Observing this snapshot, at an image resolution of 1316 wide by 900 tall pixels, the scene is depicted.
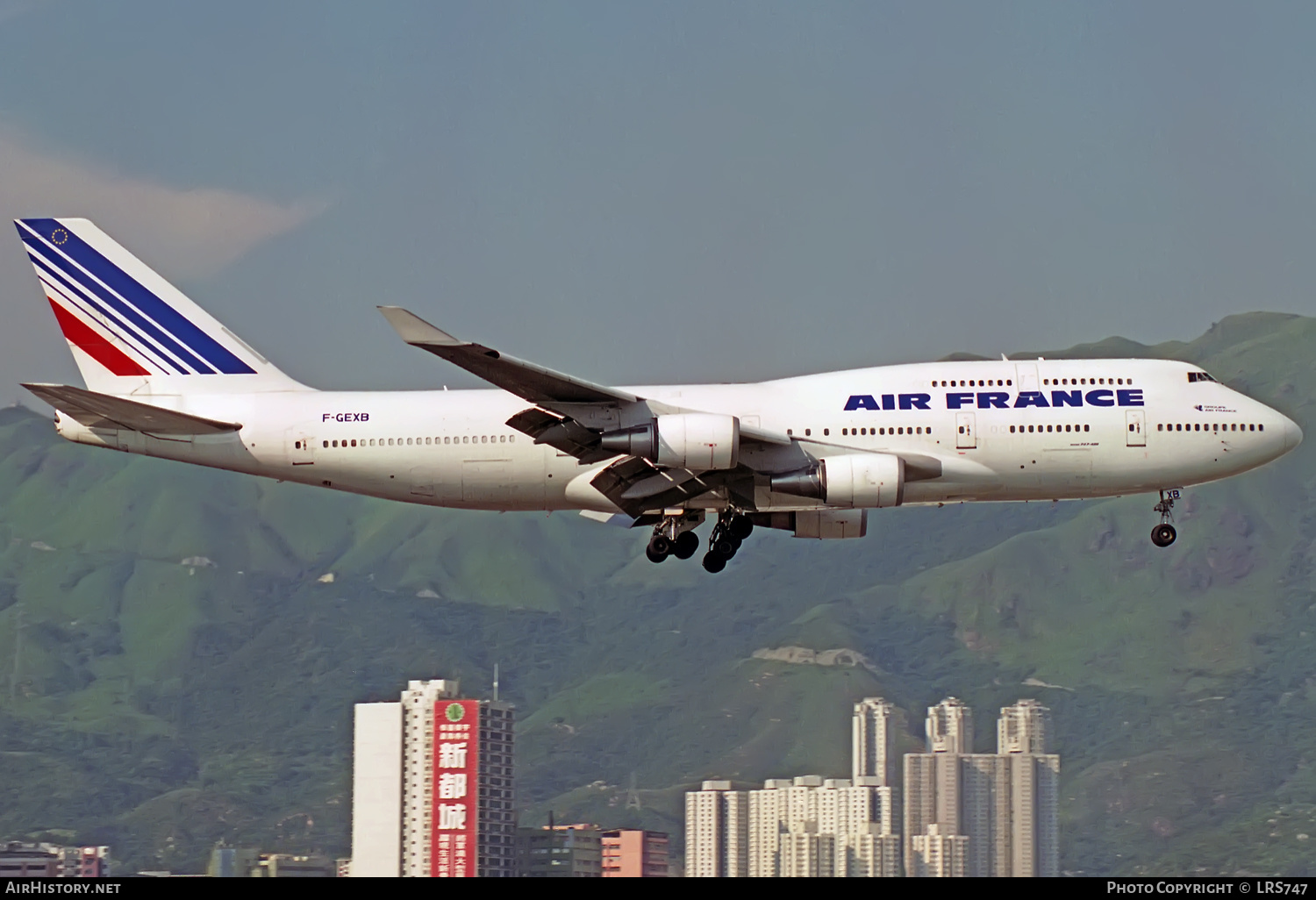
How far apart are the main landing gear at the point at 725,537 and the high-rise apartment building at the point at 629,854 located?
358ft

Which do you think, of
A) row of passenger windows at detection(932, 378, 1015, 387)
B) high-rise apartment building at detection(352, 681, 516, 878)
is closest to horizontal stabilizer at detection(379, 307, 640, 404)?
row of passenger windows at detection(932, 378, 1015, 387)

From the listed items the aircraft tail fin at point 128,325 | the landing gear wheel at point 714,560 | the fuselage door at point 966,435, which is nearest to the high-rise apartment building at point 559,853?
the aircraft tail fin at point 128,325

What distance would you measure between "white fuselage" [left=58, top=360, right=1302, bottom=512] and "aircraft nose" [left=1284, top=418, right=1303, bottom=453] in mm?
47

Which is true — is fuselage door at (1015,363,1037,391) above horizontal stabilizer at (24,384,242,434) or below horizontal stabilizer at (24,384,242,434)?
above

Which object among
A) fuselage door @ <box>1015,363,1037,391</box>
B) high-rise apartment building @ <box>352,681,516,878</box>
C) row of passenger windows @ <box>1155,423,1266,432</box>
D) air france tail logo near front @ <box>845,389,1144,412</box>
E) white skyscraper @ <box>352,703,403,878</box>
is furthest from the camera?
high-rise apartment building @ <box>352,681,516,878</box>

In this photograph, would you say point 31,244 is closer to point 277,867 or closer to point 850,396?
point 850,396

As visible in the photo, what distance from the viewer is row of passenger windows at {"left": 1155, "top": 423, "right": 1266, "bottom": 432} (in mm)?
49625

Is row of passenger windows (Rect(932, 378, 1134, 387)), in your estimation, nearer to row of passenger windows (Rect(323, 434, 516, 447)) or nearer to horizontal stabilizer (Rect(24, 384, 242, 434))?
row of passenger windows (Rect(323, 434, 516, 447))

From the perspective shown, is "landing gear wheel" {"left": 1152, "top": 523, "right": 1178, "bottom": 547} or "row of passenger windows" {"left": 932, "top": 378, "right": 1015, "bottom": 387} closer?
"row of passenger windows" {"left": 932, "top": 378, "right": 1015, "bottom": 387}

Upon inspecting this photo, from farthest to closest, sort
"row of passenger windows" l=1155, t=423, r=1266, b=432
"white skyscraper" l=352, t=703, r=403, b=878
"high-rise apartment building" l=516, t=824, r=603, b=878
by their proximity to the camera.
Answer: "high-rise apartment building" l=516, t=824, r=603, b=878 < "white skyscraper" l=352, t=703, r=403, b=878 < "row of passenger windows" l=1155, t=423, r=1266, b=432

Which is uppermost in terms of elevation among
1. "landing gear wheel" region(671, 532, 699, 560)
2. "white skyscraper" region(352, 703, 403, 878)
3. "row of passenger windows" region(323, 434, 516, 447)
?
"row of passenger windows" region(323, 434, 516, 447)

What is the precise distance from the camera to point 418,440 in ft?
166

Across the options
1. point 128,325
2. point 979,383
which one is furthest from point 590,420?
point 128,325
